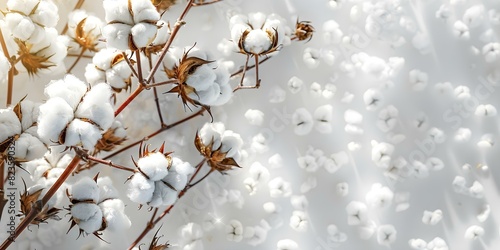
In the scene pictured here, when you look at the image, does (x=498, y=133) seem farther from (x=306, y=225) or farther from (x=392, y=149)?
(x=306, y=225)

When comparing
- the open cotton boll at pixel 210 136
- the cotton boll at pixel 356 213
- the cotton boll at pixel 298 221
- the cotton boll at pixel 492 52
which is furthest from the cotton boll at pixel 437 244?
the open cotton boll at pixel 210 136

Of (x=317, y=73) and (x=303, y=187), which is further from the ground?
(x=317, y=73)

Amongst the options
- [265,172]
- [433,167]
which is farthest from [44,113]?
[433,167]

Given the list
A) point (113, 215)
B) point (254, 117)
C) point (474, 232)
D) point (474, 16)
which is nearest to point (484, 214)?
point (474, 232)

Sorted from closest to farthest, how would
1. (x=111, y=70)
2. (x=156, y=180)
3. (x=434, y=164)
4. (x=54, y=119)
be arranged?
(x=54, y=119)
(x=156, y=180)
(x=111, y=70)
(x=434, y=164)

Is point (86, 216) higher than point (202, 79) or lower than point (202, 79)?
lower

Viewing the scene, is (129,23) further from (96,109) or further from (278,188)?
(278,188)
